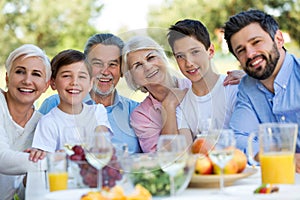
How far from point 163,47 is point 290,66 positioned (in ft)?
1.93

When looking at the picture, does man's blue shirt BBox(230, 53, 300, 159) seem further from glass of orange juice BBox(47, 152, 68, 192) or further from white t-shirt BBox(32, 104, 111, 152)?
glass of orange juice BBox(47, 152, 68, 192)

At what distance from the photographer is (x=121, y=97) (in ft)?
6.95

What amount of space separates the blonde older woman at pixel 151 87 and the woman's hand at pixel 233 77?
318mm

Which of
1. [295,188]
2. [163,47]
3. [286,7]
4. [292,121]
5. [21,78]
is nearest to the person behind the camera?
[295,188]

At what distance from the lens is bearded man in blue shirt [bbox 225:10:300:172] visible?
2303 millimetres

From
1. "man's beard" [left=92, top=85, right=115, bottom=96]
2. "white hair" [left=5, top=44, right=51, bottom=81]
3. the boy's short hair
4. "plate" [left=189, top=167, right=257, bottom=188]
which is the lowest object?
"plate" [left=189, top=167, right=257, bottom=188]

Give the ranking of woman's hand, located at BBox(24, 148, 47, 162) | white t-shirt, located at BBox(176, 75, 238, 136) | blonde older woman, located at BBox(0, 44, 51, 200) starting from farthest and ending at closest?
blonde older woman, located at BBox(0, 44, 51, 200) < woman's hand, located at BBox(24, 148, 47, 162) < white t-shirt, located at BBox(176, 75, 238, 136)

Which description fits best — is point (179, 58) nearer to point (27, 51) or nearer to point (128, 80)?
point (128, 80)

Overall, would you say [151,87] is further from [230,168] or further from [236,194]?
[236,194]

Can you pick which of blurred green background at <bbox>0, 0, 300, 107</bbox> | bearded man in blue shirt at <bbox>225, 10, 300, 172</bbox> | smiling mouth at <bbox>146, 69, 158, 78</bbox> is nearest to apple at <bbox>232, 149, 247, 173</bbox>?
smiling mouth at <bbox>146, 69, 158, 78</bbox>

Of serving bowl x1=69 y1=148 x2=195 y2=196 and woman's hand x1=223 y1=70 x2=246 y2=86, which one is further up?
woman's hand x1=223 y1=70 x2=246 y2=86

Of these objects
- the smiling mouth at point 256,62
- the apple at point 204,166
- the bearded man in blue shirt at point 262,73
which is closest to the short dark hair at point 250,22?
the bearded man in blue shirt at point 262,73

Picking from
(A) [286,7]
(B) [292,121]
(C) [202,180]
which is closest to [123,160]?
(C) [202,180]

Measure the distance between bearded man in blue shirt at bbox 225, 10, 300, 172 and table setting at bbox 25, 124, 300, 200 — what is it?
66 cm
